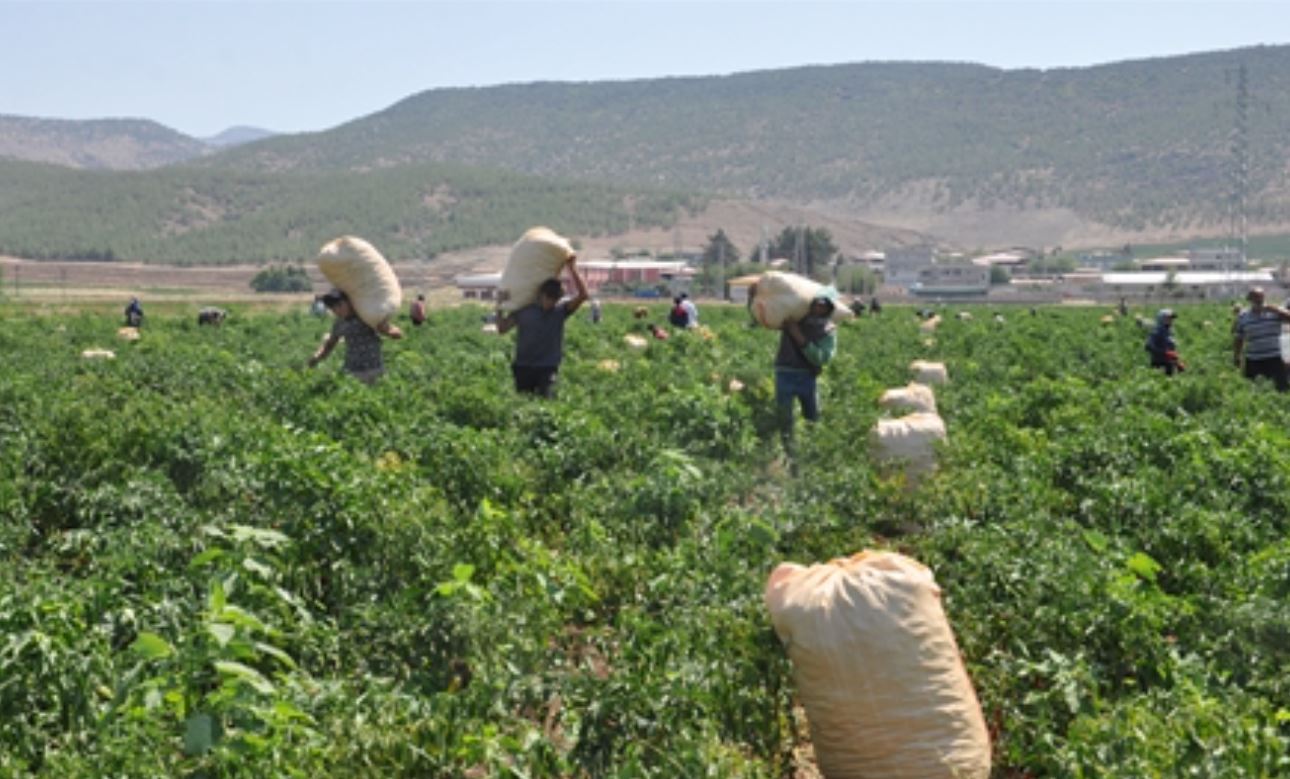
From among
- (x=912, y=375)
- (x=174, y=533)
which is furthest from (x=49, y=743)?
(x=912, y=375)

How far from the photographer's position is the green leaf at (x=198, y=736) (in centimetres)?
410

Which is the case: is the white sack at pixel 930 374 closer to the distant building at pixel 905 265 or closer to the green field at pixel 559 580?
the green field at pixel 559 580

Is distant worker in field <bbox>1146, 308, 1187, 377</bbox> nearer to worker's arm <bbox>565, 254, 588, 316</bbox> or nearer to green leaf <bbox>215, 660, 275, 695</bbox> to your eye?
worker's arm <bbox>565, 254, 588, 316</bbox>

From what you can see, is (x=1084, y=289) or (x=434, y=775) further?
(x=1084, y=289)

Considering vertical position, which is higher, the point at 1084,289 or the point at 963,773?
the point at 963,773

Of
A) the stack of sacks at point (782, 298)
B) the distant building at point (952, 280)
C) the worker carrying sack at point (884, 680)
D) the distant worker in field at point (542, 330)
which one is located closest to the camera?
the worker carrying sack at point (884, 680)

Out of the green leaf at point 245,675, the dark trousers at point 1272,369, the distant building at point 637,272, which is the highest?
the green leaf at point 245,675

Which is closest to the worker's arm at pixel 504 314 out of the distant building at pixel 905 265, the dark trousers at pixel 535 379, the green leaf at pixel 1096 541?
the dark trousers at pixel 535 379

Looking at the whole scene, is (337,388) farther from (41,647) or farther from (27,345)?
(27,345)

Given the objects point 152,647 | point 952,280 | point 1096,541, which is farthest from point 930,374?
point 952,280

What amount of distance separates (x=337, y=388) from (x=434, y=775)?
706 cm

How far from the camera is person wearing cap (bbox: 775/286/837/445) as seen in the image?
37.6ft

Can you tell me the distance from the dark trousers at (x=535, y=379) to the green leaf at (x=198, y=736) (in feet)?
25.4

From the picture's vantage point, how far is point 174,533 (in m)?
6.39
